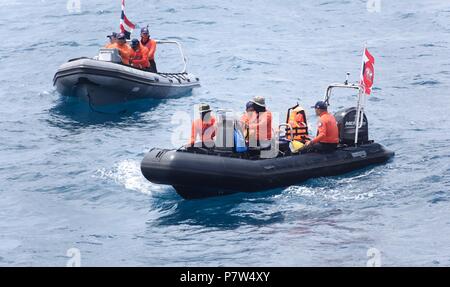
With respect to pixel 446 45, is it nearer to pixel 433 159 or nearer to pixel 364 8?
pixel 364 8

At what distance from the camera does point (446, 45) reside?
1094 inches

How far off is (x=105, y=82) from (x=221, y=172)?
718cm

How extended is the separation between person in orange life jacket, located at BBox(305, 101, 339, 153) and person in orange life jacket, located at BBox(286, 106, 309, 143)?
0.93 feet

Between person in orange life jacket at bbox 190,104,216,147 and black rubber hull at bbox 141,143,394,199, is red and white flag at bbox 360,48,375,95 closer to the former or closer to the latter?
black rubber hull at bbox 141,143,394,199

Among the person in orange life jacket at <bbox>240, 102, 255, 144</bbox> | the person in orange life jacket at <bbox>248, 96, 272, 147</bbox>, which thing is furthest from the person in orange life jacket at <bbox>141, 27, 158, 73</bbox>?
the person in orange life jacket at <bbox>248, 96, 272, 147</bbox>

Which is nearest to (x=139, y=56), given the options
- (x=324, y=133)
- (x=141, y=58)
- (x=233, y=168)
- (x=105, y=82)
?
(x=141, y=58)

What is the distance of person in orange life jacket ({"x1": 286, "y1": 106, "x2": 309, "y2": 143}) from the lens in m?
16.8

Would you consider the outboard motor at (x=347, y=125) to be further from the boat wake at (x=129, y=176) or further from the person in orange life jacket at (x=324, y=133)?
the boat wake at (x=129, y=176)

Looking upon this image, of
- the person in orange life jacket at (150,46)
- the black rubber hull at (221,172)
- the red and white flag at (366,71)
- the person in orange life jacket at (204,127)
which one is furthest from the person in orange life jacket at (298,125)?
the person in orange life jacket at (150,46)

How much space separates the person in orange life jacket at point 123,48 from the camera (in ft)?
73.0

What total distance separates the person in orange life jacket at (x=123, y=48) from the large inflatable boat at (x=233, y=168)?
Result: 696cm

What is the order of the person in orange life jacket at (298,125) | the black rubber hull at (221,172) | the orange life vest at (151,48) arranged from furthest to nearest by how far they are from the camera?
the orange life vest at (151,48) < the person in orange life jacket at (298,125) < the black rubber hull at (221,172)

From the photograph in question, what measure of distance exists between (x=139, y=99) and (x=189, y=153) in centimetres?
764
